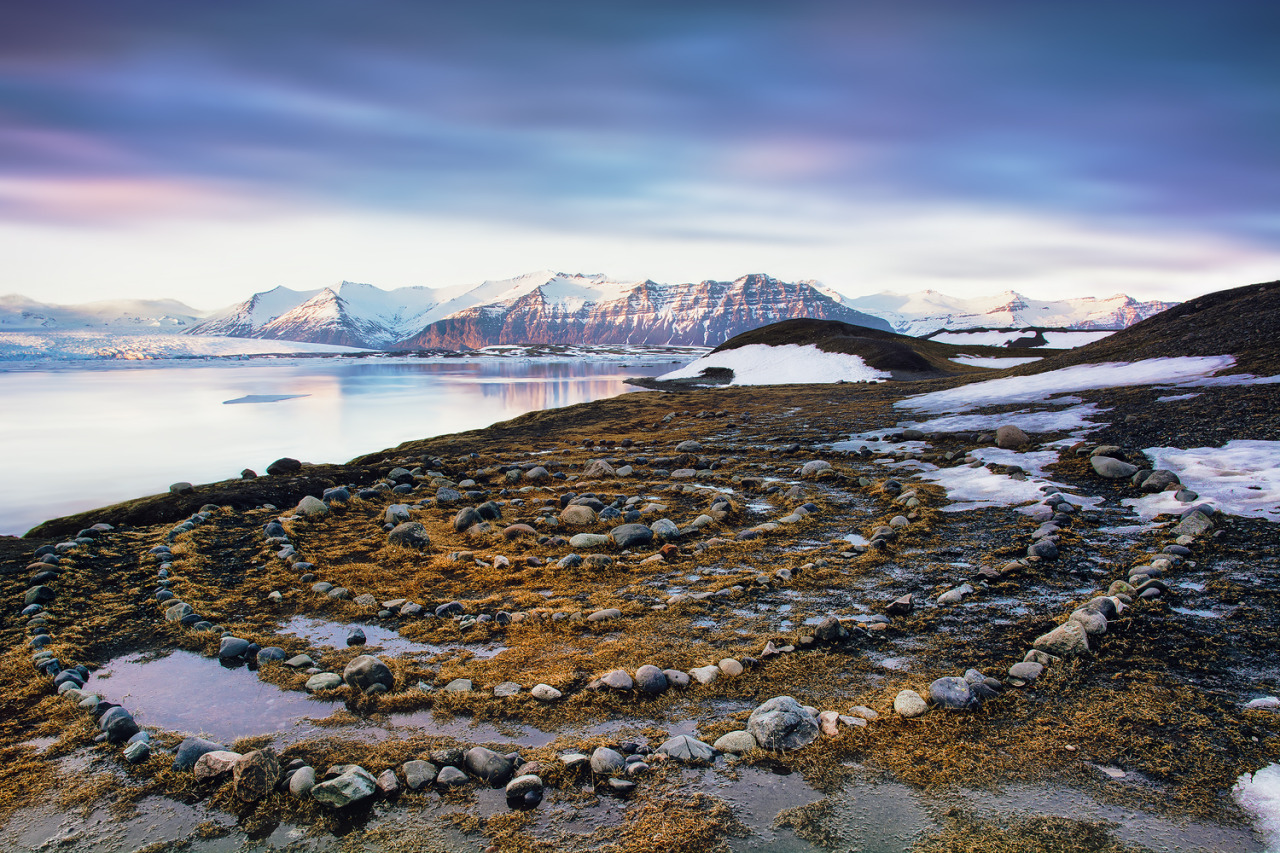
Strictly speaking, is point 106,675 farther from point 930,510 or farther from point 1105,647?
point 930,510

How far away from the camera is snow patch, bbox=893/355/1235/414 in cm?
1728

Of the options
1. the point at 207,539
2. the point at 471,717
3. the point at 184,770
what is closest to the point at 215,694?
the point at 184,770

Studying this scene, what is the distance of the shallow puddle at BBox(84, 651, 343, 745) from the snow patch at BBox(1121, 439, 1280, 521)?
31.8 ft

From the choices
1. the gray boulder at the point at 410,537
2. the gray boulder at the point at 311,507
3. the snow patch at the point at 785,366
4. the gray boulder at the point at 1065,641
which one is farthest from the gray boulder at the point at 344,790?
the snow patch at the point at 785,366

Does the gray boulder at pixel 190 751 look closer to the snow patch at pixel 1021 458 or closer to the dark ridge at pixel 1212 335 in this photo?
the snow patch at pixel 1021 458

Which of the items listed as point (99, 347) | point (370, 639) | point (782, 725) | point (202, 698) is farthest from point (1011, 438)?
point (99, 347)

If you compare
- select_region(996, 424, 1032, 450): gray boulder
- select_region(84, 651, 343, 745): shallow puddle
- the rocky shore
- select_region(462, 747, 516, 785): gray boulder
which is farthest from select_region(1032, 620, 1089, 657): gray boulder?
select_region(996, 424, 1032, 450): gray boulder

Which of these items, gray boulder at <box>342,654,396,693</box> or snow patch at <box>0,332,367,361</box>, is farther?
snow patch at <box>0,332,367,361</box>

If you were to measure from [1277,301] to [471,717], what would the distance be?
92.5 feet

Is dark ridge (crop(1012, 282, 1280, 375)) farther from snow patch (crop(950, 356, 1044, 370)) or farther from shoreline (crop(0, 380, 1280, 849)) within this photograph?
snow patch (crop(950, 356, 1044, 370))

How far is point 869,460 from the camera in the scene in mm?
13617

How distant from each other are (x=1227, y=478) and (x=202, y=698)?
1231cm

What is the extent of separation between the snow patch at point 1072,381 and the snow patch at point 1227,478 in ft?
27.6

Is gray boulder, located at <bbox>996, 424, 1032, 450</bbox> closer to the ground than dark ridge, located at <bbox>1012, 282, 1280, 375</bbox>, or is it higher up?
closer to the ground
